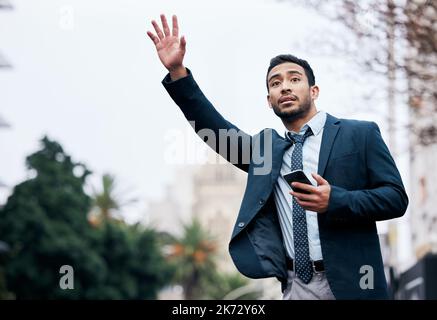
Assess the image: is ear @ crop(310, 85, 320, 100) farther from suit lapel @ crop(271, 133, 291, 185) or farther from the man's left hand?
the man's left hand

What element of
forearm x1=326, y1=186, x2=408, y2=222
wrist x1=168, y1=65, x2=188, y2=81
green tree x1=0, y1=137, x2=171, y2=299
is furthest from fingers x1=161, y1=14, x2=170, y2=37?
green tree x1=0, y1=137, x2=171, y2=299

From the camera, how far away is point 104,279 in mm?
51875

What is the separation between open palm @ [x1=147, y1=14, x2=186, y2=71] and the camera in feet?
13.0

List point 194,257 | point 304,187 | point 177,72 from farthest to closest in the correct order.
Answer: point 194,257 → point 177,72 → point 304,187

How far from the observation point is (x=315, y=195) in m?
3.40

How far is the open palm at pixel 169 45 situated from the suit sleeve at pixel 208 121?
0.27 ft

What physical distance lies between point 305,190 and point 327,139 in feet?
1.24

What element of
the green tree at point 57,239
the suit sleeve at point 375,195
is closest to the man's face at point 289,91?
the suit sleeve at point 375,195

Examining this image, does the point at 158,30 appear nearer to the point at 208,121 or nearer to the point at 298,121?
the point at 208,121

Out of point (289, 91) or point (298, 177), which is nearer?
point (298, 177)

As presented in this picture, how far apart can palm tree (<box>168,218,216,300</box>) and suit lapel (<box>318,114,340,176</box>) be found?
7406 cm

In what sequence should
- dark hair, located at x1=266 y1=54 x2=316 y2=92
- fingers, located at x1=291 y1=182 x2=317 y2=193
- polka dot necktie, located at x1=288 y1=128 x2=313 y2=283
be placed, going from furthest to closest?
dark hair, located at x1=266 y1=54 x2=316 y2=92 → polka dot necktie, located at x1=288 y1=128 x2=313 y2=283 → fingers, located at x1=291 y1=182 x2=317 y2=193

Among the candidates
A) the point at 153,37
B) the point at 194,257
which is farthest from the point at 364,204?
the point at 194,257
